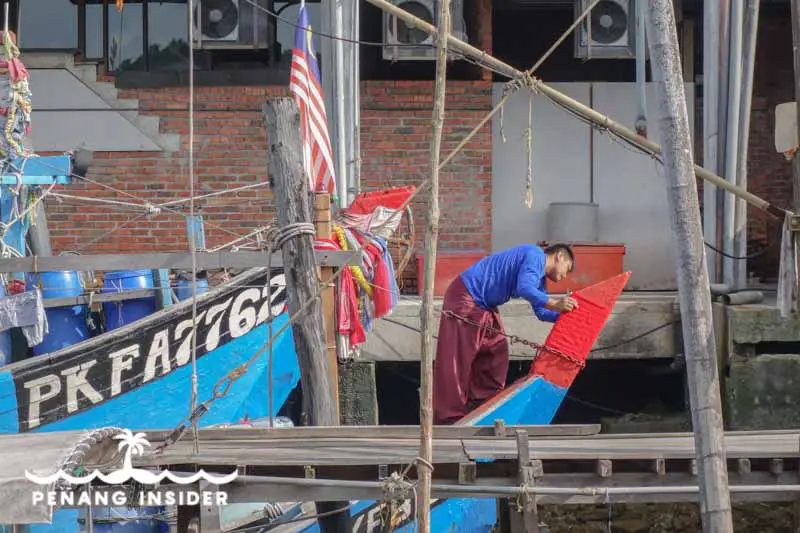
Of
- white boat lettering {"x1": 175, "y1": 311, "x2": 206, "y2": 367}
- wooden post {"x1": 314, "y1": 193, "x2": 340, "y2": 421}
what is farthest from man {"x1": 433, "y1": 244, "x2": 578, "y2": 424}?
white boat lettering {"x1": 175, "y1": 311, "x2": 206, "y2": 367}

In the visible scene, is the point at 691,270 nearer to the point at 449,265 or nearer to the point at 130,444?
the point at 130,444

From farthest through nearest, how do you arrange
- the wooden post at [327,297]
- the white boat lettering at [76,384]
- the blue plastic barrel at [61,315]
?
the blue plastic barrel at [61,315], the white boat lettering at [76,384], the wooden post at [327,297]

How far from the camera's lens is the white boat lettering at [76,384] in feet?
25.5

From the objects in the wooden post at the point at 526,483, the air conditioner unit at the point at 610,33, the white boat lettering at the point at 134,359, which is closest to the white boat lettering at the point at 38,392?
the white boat lettering at the point at 134,359

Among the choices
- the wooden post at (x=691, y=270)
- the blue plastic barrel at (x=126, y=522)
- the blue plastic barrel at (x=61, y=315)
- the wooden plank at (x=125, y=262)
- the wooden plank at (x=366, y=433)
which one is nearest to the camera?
the wooden post at (x=691, y=270)

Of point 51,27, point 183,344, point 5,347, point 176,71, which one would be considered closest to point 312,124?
point 183,344

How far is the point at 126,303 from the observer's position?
8.95 metres

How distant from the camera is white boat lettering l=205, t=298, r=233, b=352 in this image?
8.37 meters

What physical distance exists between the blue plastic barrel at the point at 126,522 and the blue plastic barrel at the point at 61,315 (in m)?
1.86

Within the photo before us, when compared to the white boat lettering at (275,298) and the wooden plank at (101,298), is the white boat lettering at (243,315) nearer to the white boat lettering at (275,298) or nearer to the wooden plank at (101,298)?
the white boat lettering at (275,298)

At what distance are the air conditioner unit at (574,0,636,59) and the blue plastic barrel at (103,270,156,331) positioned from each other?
188 inches

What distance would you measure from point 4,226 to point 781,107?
5.35 meters

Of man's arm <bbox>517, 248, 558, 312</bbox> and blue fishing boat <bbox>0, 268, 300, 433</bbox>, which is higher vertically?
man's arm <bbox>517, 248, 558, 312</bbox>

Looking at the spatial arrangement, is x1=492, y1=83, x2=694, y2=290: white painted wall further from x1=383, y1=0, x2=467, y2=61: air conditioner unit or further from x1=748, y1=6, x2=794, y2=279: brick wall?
x1=383, y1=0, x2=467, y2=61: air conditioner unit
